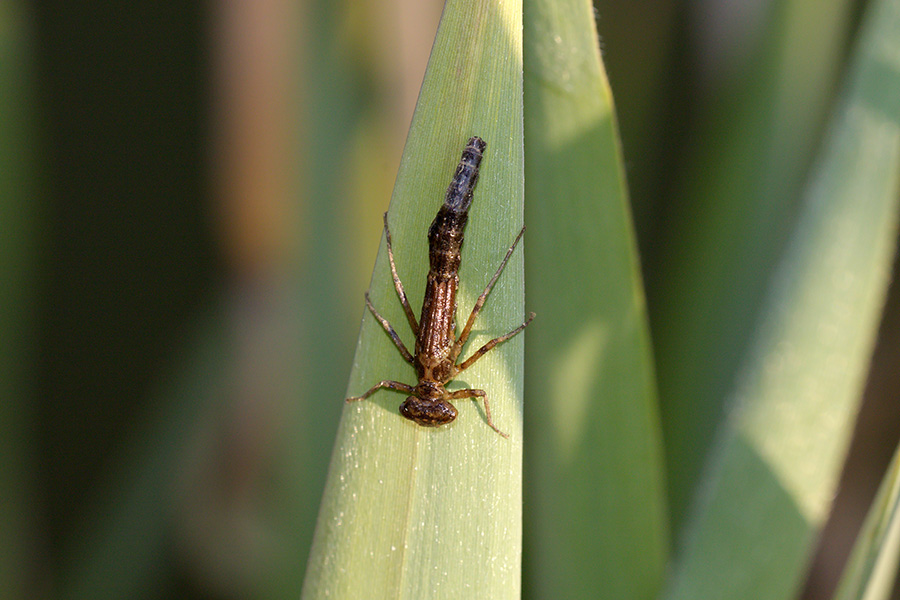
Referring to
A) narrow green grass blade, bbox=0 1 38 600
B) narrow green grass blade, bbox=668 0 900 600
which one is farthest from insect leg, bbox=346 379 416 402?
narrow green grass blade, bbox=0 1 38 600

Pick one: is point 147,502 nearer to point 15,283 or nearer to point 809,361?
point 15,283

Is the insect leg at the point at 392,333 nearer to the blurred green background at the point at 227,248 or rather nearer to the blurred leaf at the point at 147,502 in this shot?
the blurred green background at the point at 227,248

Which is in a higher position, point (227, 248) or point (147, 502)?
point (227, 248)

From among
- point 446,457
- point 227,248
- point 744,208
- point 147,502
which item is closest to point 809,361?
point 446,457

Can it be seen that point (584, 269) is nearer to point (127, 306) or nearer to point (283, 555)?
point (283, 555)

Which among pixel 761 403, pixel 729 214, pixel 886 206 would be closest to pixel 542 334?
pixel 761 403

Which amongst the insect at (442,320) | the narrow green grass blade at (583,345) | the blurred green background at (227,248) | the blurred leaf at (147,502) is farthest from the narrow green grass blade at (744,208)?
the blurred leaf at (147,502)
